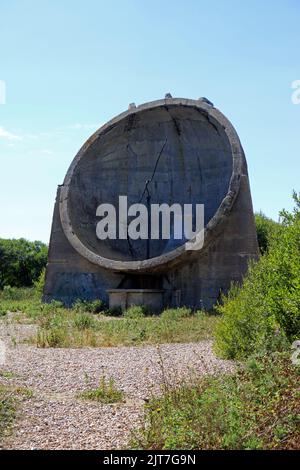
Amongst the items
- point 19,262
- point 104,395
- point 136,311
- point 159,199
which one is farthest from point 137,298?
point 19,262

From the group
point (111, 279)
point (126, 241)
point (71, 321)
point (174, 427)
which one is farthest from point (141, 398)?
point (126, 241)

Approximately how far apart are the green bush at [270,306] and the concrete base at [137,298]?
24.1ft

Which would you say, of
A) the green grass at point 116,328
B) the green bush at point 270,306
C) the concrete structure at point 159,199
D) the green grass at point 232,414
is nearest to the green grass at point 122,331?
the green grass at point 116,328

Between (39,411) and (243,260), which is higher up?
(243,260)

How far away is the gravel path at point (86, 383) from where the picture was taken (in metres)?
4.59

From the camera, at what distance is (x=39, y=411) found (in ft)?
17.5

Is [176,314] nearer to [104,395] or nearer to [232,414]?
[104,395]

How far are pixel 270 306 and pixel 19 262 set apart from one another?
70.6 feet

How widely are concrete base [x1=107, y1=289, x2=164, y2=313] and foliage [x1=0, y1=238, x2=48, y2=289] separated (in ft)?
38.1

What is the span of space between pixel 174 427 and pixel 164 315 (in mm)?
8878

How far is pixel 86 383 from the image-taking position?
6.50 meters

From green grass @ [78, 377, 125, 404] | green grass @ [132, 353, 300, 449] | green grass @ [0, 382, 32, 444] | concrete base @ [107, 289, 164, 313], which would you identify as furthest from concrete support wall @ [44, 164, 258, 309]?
green grass @ [132, 353, 300, 449]
